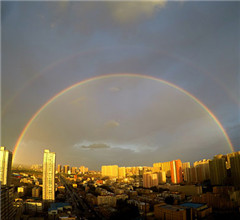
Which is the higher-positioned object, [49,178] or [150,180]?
[49,178]

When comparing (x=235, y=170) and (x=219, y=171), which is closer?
(x=235, y=170)

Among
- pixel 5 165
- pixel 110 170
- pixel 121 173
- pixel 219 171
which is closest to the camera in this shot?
pixel 5 165

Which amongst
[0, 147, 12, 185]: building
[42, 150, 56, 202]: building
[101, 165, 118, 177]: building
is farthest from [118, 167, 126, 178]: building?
[0, 147, 12, 185]: building

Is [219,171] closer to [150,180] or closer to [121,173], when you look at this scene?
[150,180]

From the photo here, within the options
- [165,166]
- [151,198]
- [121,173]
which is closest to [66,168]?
[121,173]

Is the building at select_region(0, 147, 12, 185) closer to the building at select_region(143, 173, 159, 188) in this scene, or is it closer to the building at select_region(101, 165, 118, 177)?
the building at select_region(143, 173, 159, 188)

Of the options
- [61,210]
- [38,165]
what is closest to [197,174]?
[61,210]

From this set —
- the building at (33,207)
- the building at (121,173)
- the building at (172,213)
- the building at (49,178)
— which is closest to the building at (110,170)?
the building at (121,173)

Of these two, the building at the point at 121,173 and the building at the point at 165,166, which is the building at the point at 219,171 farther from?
the building at the point at 121,173

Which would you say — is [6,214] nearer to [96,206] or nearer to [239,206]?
[96,206]
